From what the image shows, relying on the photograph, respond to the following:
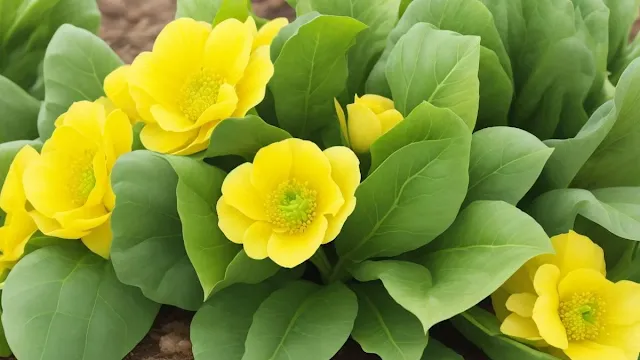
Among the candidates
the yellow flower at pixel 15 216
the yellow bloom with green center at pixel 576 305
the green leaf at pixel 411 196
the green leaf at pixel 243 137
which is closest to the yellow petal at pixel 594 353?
the yellow bloom with green center at pixel 576 305

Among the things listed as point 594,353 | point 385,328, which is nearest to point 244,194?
point 385,328

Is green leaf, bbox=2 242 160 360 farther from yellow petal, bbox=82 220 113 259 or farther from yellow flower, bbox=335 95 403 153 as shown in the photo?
yellow flower, bbox=335 95 403 153

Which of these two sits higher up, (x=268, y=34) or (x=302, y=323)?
(x=268, y=34)

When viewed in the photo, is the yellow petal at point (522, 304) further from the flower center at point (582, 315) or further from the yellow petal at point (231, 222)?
the yellow petal at point (231, 222)

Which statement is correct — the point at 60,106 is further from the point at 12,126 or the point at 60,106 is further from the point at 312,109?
the point at 312,109

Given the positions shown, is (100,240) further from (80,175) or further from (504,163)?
(504,163)

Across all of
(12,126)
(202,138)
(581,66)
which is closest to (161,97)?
(202,138)
